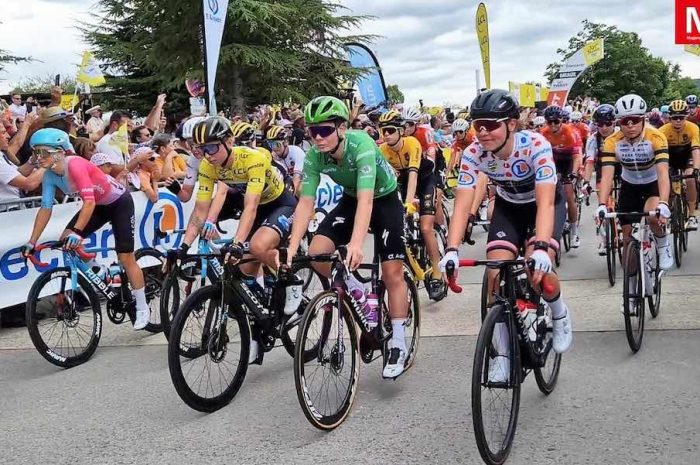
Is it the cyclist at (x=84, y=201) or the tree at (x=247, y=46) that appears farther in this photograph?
the tree at (x=247, y=46)

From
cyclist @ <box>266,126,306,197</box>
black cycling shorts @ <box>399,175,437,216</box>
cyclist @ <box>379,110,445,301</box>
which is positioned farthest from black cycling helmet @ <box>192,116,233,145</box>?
cyclist @ <box>266,126,306,197</box>

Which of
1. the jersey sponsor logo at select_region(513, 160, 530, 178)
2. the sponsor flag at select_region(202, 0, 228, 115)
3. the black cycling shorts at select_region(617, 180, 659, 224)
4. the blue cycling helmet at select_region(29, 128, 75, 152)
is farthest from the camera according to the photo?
the sponsor flag at select_region(202, 0, 228, 115)

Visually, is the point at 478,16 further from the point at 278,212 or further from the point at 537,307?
the point at 537,307

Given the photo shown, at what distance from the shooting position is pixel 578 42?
232 ft

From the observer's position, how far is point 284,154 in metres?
10.4

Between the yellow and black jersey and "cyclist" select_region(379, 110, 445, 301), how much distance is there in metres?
1.99

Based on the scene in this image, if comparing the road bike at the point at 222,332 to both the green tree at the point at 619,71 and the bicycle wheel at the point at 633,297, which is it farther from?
the green tree at the point at 619,71

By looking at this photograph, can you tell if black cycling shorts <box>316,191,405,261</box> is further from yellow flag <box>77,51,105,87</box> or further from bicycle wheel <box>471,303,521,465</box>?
yellow flag <box>77,51,105,87</box>

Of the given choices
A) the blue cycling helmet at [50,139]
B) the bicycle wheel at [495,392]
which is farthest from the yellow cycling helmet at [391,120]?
the bicycle wheel at [495,392]

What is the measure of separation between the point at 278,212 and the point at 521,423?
2.77 metres

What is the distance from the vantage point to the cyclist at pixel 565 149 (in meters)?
9.68

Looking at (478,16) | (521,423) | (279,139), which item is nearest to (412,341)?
(521,423)

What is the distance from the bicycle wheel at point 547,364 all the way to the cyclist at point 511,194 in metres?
0.04

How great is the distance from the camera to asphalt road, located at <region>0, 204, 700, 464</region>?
385cm
